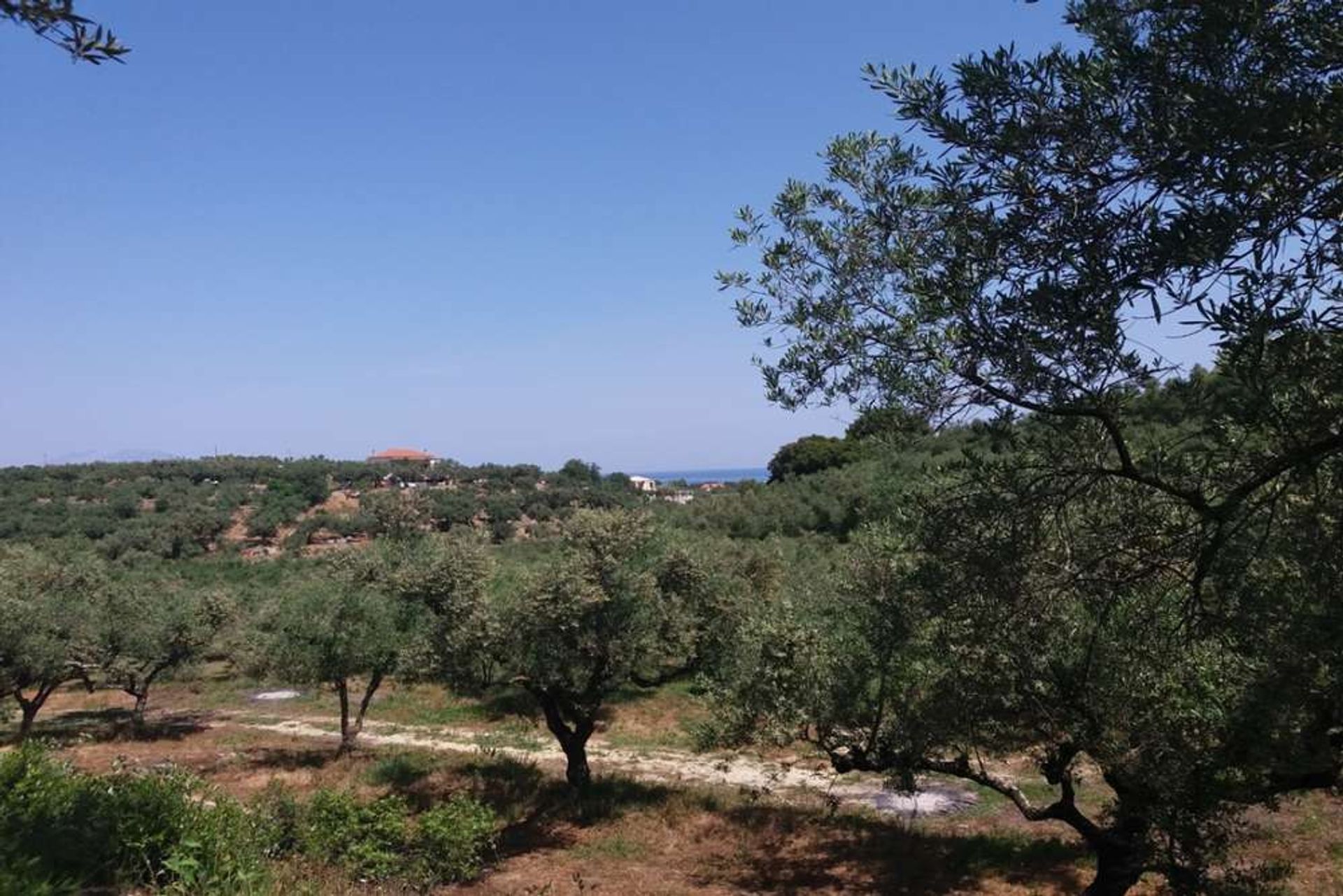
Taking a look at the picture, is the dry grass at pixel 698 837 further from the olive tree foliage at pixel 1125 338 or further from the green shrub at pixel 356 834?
the olive tree foliage at pixel 1125 338

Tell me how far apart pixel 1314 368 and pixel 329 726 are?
33282 mm

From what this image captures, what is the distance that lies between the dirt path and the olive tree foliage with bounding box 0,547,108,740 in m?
6.58

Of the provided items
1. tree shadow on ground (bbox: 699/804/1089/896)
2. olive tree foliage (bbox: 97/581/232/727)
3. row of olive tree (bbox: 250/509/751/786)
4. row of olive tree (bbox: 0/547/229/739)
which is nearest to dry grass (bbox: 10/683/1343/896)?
tree shadow on ground (bbox: 699/804/1089/896)

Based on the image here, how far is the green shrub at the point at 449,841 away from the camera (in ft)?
39.6

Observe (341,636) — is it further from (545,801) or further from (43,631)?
(43,631)

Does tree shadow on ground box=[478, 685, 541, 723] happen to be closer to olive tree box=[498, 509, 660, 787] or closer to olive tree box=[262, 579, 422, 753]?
olive tree box=[262, 579, 422, 753]

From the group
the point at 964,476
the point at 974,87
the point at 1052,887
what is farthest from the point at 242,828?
the point at 1052,887

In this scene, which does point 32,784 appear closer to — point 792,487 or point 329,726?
point 329,726

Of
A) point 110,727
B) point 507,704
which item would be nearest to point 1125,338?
point 507,704

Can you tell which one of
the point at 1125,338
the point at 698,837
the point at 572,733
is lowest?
the point at 698,837

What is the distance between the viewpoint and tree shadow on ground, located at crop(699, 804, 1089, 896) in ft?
45.3

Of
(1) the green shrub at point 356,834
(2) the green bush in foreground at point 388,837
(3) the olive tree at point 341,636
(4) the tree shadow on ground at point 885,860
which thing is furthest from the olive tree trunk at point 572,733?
(3) the olive tree at point 341,636

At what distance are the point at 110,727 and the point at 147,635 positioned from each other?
3807mm

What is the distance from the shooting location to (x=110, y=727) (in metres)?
29.6
